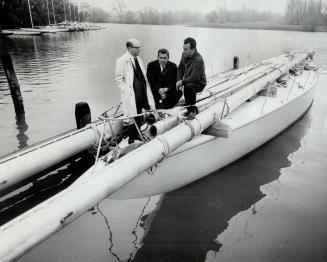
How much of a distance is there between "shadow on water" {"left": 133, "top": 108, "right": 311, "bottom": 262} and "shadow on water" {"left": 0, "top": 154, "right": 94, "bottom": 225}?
2.19 metres

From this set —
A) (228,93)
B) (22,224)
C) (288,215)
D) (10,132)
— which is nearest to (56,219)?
(22,224)

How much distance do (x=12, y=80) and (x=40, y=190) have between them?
19.9ft

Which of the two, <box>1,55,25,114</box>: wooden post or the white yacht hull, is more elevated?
<box>1,55,25,114</box>: wooden post

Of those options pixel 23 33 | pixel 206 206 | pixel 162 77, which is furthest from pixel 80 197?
pixel 23 33

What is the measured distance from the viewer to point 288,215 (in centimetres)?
521

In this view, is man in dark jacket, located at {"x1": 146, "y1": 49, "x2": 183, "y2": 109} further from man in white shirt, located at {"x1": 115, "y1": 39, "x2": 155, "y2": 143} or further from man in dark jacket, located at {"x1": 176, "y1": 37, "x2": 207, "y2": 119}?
man in white shirt, located at {"x1": 115, "y1": 39, "x2": 155, "y2": 143}

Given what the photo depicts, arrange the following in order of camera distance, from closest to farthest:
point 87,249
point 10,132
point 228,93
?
point 87,249, point 228,93, point 10,132

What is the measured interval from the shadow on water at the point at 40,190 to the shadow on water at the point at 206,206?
219 cm

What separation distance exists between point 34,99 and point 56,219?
1117 cm

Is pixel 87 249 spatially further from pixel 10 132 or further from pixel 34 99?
pixel 34 99

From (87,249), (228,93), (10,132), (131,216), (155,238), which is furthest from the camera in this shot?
(10,132)

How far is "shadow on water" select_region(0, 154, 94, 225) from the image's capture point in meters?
5.23

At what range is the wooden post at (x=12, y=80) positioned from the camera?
10.3m

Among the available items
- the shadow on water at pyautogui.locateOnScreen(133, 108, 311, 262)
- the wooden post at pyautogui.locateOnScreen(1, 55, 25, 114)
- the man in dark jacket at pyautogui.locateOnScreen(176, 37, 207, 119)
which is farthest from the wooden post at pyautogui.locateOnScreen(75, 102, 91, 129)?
the wooden post at pyautogui.locateOnScreen(1, 55, 25, 114)
